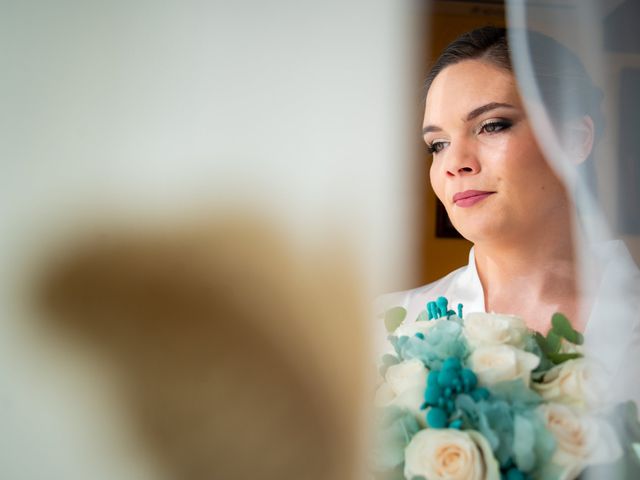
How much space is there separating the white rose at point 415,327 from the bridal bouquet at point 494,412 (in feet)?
0.04

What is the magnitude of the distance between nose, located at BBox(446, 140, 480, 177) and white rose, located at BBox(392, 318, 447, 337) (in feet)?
0.71

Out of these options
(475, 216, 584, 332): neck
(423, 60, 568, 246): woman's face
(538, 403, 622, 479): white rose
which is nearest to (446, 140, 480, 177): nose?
(423, 60, 568, 246): woman's face

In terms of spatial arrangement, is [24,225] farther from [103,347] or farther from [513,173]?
[513,173]

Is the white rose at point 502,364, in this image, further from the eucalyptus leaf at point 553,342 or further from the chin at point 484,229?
the chin at point 484,229

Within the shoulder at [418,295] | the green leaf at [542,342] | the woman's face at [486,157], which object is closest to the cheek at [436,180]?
the woman's face at [486,157]

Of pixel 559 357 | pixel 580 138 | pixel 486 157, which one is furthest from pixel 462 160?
pixel 559 357

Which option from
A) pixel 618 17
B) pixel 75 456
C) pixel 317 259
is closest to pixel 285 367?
pixel 317 259

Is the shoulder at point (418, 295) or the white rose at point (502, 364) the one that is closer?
the white rose at point (502, 364)

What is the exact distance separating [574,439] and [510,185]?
344 mm

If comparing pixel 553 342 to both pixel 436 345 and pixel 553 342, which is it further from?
pixel 436 345

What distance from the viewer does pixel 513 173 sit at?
30.7 inches

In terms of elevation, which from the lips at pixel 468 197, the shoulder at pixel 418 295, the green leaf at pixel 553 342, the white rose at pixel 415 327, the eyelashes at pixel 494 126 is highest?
the eyelashes at pixel 494 126

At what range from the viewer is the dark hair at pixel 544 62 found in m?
0.79

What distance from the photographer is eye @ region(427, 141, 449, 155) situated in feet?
2.58
